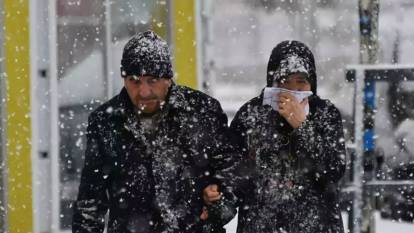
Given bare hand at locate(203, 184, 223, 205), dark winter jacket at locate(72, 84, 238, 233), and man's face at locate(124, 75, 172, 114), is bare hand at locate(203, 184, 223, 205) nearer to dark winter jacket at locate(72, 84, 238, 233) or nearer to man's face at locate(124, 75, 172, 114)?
dark winter jacket at locate(72, 84, 238, 233)

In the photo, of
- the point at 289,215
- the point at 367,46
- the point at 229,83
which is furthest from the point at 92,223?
the point at 229,83

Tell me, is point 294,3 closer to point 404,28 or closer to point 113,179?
point 404,28

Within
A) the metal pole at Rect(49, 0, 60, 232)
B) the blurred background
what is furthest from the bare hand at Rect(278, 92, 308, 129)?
the metal pole at Rect(49, 0, 60, 232)

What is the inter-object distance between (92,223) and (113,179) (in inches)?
8.5

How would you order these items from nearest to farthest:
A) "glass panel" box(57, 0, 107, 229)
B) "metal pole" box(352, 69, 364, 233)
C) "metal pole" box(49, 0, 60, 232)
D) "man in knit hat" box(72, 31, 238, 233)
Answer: "man in knit hat" box(72, 31, 238, 233), "metal pole" box(352, 69, 364, 233), "metal pole" box(49, 0, 60, 232), "glass panel" box(57, 0, 107, 229)

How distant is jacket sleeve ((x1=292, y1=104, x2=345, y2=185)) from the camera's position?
11.8 feet

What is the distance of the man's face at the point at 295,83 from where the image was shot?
142 inches

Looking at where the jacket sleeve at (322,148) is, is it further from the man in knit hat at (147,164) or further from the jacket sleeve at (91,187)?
the jacket sleeve at (91,187)

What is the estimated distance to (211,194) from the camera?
356cm

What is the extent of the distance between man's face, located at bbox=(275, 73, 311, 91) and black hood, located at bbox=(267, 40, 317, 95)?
0.08 feet

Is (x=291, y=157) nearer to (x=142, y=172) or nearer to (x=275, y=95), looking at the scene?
(x=275, y=95)

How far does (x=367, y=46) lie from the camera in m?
6.58

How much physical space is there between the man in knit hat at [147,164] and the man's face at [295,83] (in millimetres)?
410

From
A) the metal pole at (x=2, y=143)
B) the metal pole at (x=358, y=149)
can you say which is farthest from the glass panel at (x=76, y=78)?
the metal pole at (x=358, y=149)
